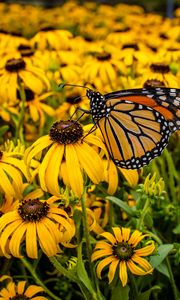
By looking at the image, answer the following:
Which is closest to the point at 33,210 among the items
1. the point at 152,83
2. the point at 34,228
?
the point at 34,228

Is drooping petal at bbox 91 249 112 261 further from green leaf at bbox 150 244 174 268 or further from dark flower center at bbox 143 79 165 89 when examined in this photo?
dark flower center at bbox 143 79 165 89

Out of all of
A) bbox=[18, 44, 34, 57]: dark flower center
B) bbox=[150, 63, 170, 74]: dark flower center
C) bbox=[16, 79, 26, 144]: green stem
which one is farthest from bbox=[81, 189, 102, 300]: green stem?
bbox=[18, 44, 34, 57]: dark flower center

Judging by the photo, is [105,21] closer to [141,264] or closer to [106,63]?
[106,63]

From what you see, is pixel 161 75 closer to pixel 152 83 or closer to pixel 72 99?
pixel 152 83

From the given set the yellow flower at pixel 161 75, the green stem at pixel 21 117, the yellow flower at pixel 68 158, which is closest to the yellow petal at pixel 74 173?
the yellow flower at pixel 68 158

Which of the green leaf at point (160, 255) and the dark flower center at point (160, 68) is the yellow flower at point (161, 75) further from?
the green leaf at point (160, 255)

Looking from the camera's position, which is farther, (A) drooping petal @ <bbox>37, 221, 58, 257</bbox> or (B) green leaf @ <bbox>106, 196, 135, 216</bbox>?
(B) green leaf @ <bbox>106, 196, 135, 216</bbox>
